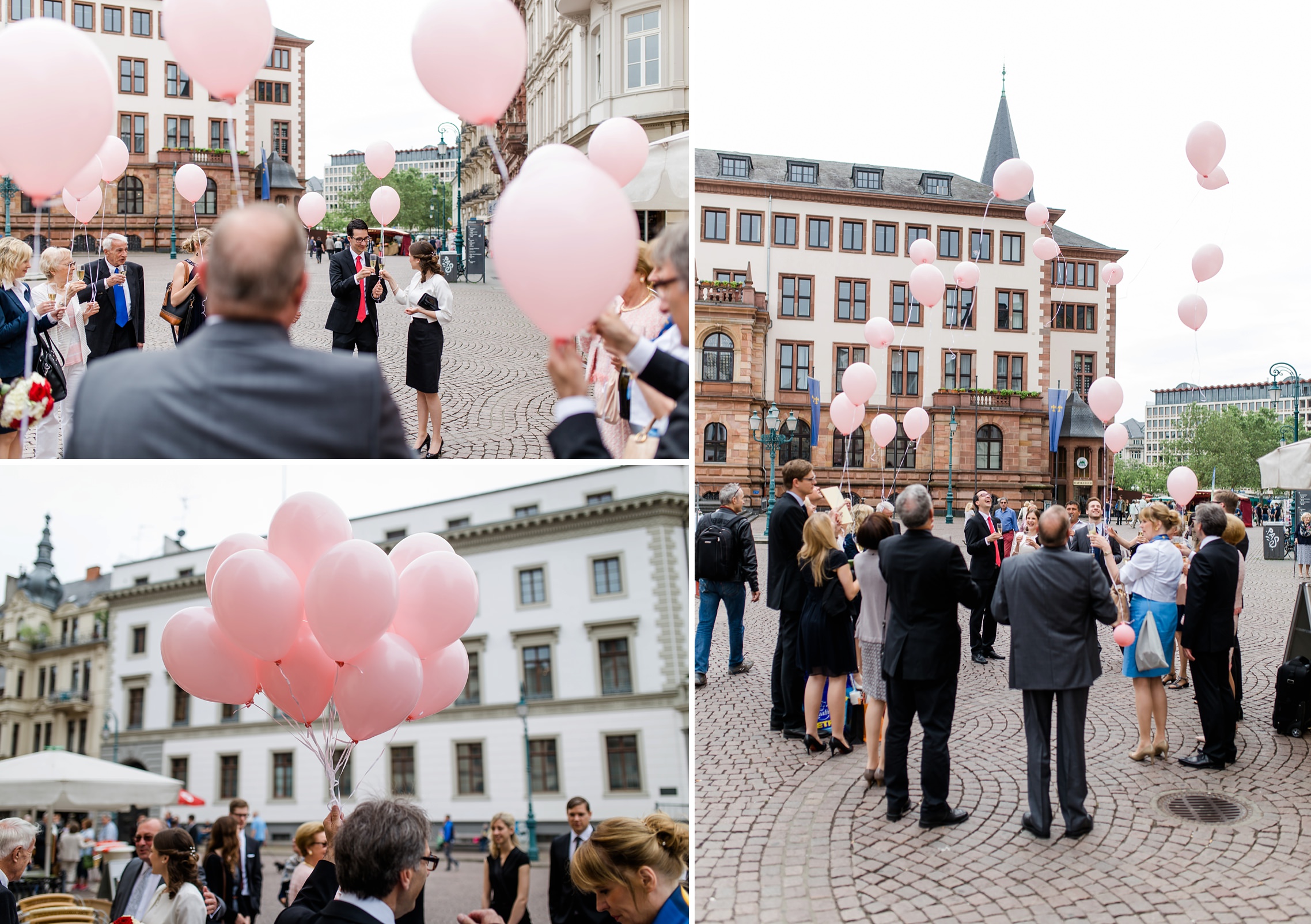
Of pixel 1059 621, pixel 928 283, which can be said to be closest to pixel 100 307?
pixel 1059 621

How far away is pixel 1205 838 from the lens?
509 cm

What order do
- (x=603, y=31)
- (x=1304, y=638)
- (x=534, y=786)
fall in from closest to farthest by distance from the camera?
(x=1304, y=638) < (x=603, y=31) < (x=534, y=786)

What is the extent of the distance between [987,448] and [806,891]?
149 ft

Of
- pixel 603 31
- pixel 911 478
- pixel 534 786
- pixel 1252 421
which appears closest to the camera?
pixel 603 31

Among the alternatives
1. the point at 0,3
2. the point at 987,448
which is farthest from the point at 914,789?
the point at 0,3

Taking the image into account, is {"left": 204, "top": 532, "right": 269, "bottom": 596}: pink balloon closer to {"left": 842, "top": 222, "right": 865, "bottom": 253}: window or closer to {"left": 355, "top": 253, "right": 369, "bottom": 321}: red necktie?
{"left": 355, "top": 253, "right": 369, "bottom": 321}: red necktie

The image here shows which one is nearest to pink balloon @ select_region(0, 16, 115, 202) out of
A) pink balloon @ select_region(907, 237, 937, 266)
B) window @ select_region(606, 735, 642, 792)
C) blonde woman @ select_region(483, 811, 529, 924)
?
blonde woman @ select_region(483, 811, 529, 924)

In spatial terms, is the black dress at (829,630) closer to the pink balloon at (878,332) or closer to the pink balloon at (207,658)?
the pink balloon at (207,658)

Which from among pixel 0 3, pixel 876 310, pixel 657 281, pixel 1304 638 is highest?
pixel 0 3

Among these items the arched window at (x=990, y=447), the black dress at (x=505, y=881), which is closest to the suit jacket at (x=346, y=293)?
the black dress at (x=505, y=881)

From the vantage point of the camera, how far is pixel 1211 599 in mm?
6277

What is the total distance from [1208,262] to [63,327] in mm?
10312

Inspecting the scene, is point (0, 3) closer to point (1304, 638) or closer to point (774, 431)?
point (774, 431)

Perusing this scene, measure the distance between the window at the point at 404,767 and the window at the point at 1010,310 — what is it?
3251 centimetres
